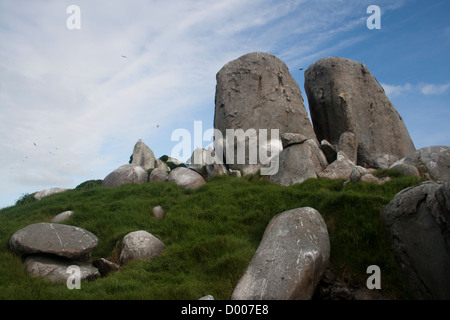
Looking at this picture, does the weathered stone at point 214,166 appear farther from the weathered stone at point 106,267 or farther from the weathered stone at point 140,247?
the weathered stone at point 106,267

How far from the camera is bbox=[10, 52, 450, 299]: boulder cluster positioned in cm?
704

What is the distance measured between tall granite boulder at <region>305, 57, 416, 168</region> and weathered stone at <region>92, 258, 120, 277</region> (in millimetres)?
11990

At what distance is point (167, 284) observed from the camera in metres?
7.50

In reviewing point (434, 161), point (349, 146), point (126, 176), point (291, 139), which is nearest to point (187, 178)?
point (126, 176)

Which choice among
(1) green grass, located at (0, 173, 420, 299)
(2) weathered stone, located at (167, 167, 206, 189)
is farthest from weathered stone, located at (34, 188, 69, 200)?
(2) weathered stone, located at (167, 167, 206, 189)

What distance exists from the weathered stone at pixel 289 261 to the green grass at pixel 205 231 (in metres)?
0.38

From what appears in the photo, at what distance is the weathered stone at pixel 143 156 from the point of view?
22.8 meters

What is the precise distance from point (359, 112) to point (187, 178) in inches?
323

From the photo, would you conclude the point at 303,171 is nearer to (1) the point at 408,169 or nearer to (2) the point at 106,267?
(1) the point at 408,169

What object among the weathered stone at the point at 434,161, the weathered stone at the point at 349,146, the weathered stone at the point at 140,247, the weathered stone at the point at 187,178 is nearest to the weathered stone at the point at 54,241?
the weathered stone at the point at 140,247

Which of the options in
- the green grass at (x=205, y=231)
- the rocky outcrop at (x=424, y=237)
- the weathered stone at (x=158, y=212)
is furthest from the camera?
the weathered stone at (x=158, y=212)

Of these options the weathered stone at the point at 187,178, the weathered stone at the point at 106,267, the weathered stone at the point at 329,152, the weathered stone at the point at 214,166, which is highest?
the weathered stone at the point at 329,152

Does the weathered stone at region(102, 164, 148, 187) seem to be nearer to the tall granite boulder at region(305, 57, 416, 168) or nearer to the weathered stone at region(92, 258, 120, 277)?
the weathered stone at region(92, 258, 120, 277)
